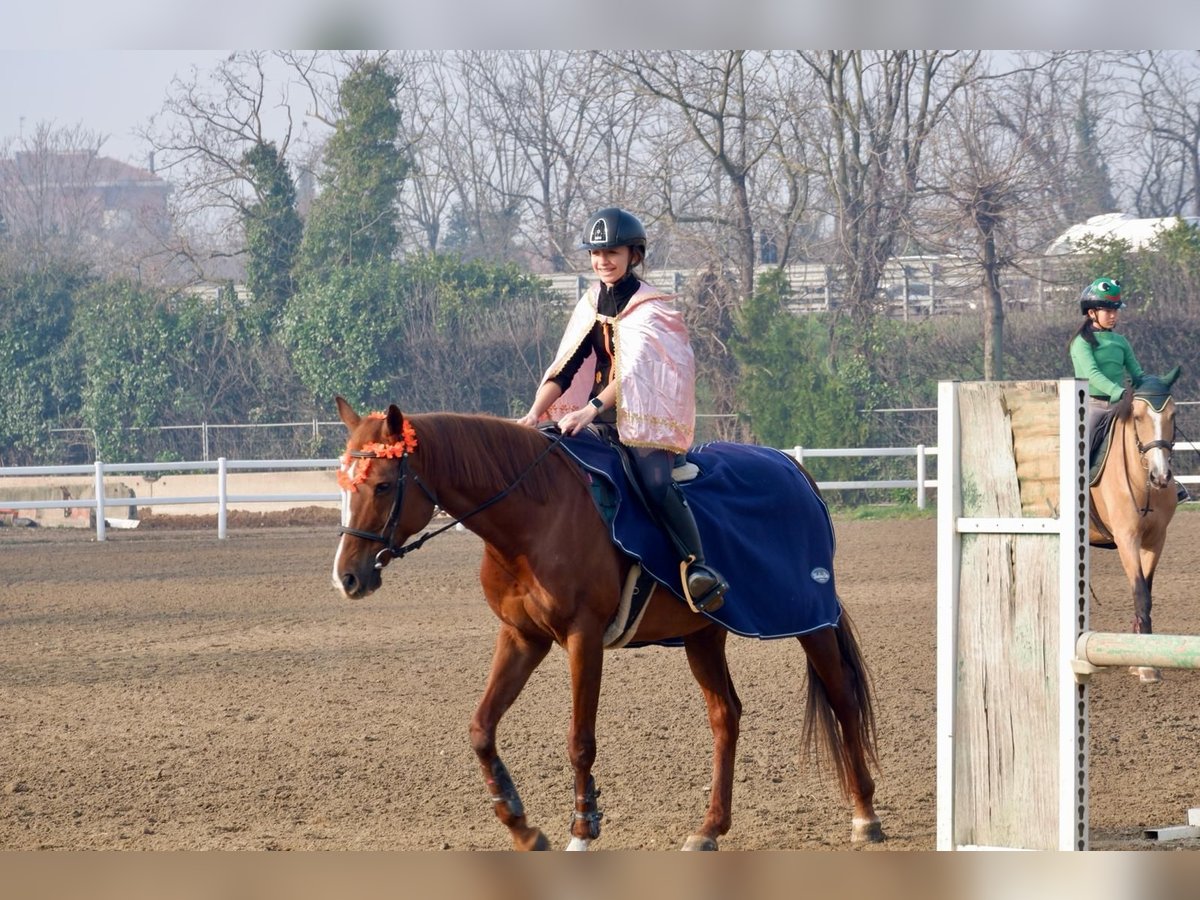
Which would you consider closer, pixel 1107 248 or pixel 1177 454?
pixel 1177 454

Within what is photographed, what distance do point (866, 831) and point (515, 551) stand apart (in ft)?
5.74

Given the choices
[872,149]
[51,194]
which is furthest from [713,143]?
[51,194]

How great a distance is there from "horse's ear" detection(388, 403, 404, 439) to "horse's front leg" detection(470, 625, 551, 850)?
34.9 inches

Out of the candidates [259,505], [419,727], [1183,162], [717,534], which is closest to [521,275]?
[259,505]

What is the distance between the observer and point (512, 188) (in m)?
30.1

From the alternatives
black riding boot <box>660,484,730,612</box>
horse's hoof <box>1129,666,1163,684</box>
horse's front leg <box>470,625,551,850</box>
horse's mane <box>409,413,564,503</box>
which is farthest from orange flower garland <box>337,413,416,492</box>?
horse's hoof <box>1129,666,1163,684</box>

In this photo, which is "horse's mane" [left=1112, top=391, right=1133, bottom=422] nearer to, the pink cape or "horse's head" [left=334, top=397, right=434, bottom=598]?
the pink cape

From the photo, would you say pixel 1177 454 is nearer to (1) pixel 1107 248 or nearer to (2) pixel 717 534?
(1) pixel 1107 248

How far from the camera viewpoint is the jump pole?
12.2 feet

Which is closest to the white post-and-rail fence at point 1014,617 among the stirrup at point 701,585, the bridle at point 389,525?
the stirrup at point 701,585

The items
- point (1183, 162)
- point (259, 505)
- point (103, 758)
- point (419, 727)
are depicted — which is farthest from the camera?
point (1183, 162)

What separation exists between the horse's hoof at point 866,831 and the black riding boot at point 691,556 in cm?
102

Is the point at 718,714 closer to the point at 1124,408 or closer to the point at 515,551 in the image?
the point at 515,551

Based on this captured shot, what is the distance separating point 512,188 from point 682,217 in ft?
17.1
